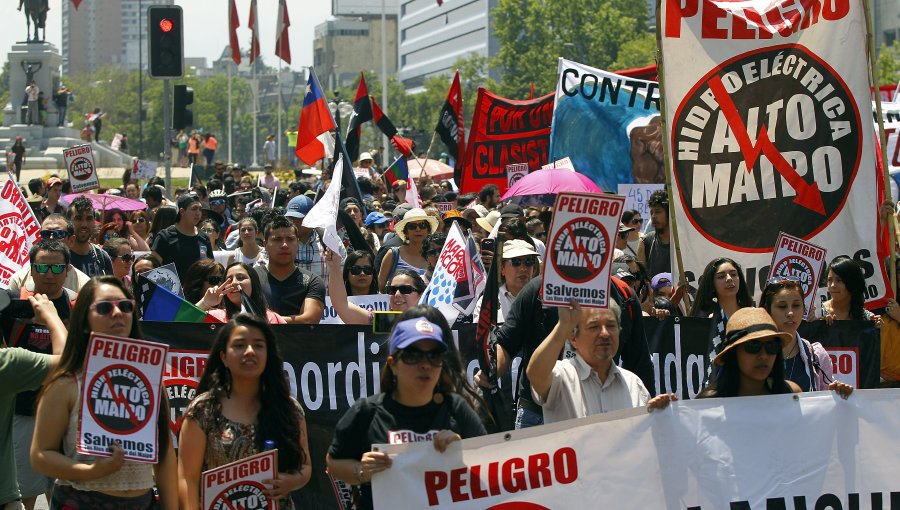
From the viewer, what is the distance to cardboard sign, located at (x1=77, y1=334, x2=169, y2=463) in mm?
4840

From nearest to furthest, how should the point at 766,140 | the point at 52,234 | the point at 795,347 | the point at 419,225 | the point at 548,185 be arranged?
the point at 795,347 < the point at 766,140 < the point at 52,234 < the point at 419,225 < the point at 548,185

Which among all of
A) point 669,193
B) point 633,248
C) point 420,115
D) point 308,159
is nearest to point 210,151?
point 308,159

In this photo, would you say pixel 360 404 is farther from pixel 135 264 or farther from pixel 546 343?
pixel 135 264

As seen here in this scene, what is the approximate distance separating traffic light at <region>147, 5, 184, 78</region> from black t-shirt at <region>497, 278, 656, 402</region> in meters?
10.2

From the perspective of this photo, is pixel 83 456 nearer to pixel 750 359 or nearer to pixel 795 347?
pixel 750 359

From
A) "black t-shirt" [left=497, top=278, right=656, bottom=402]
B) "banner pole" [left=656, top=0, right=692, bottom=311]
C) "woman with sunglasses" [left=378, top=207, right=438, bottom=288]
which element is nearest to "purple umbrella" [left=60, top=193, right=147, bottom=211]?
"woman with sunglasses" [left=378, top=207, right=438, bottom=288]

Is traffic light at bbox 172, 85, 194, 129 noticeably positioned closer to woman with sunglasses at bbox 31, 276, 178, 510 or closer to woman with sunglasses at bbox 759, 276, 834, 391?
woman with sunglasses at bbox 759, 276, 834, 391

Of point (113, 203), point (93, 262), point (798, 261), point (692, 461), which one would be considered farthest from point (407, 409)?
point (113, 203)

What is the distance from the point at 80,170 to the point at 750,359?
39.5ft

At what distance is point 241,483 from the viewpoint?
5082mm

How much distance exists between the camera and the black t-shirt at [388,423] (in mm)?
4941

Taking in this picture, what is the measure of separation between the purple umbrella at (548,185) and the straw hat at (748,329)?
8.08m

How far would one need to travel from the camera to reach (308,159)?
16.4 meters

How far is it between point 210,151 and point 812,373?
41.7 meters
